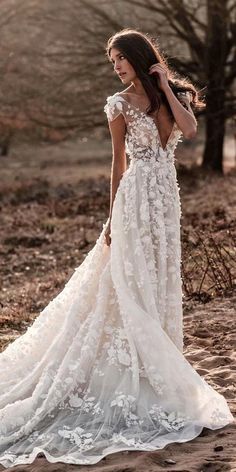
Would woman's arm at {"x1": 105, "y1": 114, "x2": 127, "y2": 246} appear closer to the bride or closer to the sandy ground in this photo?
the bride

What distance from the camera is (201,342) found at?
6.45 m

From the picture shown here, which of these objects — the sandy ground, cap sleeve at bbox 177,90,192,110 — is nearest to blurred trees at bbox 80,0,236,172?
the sandy ground

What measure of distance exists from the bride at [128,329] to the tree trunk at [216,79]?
14.6m

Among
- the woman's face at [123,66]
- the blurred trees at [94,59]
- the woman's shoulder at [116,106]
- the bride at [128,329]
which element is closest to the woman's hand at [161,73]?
the bride at [128,329]

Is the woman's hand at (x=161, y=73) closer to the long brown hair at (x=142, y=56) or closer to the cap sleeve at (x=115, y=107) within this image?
the long brown hair at (x=142, y=56)

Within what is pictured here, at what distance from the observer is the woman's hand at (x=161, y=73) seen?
4551 millimetres

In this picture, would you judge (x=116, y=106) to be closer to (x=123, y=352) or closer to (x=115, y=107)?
(x=115, y=107)

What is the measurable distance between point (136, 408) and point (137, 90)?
6.25 ft

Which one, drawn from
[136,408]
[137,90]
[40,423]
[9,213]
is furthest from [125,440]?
[9,213]

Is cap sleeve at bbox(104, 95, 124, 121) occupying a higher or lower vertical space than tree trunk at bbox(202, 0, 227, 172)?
lower

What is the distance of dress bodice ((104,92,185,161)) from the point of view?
15.2 ft

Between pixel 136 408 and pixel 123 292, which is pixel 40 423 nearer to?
pixel 136 408

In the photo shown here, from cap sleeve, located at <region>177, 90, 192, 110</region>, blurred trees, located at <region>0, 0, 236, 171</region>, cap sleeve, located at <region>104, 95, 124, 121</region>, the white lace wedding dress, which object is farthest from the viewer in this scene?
blurred trees, located at <region>0, 0, 236, 171</region>

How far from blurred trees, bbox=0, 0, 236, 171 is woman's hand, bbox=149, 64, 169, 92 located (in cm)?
1458
